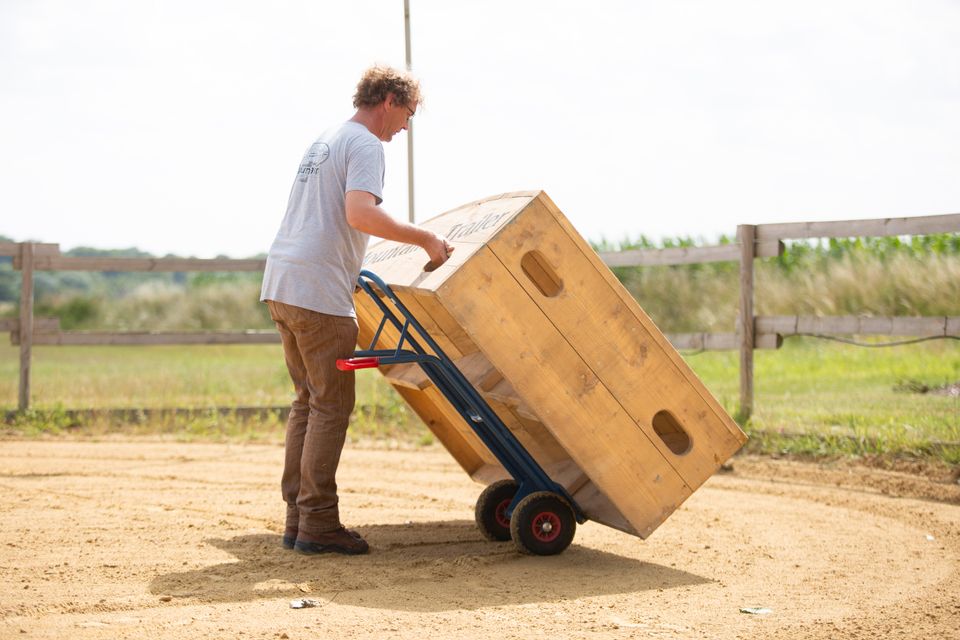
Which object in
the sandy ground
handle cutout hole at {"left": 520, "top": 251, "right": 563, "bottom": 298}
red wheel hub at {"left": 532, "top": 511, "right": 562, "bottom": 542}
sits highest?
handle cutout hole at {"left": 520, "top": 251, "right": 563, "bottom": 298}

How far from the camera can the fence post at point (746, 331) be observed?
8.08 meters

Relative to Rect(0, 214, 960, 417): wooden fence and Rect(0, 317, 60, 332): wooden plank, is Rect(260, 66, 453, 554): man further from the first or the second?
Rect(0, 317, 60, 332): wooden plank

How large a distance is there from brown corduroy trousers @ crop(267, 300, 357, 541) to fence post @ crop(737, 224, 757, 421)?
433cm

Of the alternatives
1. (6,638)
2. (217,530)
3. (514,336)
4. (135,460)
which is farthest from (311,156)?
(135,460)

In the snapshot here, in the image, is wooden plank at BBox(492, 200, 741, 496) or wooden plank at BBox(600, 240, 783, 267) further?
wooden plank at BBox(600, 240, 783, 267)

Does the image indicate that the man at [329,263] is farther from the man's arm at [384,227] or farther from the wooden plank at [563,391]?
the wooden plank at [563,391]

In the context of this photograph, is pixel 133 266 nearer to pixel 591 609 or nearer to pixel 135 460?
pixel 135 460

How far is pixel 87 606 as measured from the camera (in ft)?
11.8

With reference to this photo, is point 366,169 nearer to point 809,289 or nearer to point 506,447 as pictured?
point 506,447

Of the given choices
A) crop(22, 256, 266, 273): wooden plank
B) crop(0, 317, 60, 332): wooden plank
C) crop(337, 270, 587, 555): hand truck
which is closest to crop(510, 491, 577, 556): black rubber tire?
crop(337, 270, 587, 555): hand truck

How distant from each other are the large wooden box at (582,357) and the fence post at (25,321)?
240 inches

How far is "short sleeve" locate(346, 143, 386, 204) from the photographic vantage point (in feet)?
13.8

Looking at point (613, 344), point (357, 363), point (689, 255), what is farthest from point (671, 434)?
point (689, 255)

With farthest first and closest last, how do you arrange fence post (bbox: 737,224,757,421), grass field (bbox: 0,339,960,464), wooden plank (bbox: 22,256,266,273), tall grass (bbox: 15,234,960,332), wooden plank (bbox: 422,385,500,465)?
tall grass (bbox: 15,234,960,332), wooden plank (bbox: 22,256,266,273), fence post (bbox: 737,224,757,421), grass field (bbox: 0,339,960,464), wooden plank (bbox: 422,385,500,465)
